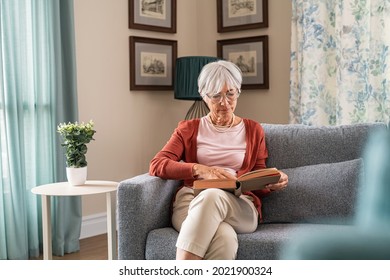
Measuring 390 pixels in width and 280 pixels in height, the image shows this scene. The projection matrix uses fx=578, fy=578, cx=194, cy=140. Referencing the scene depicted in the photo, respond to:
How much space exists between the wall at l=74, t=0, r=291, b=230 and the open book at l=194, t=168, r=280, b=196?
179cm

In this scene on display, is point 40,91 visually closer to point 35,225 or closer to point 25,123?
point 25,123

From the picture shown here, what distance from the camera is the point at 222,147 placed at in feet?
9.41

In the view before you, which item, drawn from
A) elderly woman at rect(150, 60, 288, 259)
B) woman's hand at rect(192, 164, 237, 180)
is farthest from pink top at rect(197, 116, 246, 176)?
woman's hand at rect(192, 164, 237, 180)

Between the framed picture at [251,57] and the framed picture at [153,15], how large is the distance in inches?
19.1

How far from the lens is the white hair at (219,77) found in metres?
2.87

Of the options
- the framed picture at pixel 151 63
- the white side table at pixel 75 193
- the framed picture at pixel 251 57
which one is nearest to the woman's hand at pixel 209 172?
the white side table at pixel 75 193

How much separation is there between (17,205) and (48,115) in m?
0.63

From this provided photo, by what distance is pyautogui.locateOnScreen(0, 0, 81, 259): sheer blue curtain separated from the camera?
3.52m

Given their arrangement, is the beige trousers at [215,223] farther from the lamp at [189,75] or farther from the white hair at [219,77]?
the lamp at [189,75]

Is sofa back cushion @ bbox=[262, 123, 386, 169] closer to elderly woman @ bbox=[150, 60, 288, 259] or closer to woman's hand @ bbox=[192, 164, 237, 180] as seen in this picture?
elderly woman @ bbox=[150, 60, 288, 259]

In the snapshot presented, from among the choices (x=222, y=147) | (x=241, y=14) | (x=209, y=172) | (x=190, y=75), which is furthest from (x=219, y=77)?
(x=241, y=14)

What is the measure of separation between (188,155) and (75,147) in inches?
25.9

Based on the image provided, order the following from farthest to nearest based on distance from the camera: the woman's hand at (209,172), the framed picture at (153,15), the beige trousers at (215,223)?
the framed picture at (153,15) < the woman's hand at (209,172) < the beige trousers at (215,223)

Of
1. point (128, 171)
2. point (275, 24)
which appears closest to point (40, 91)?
point (128, 171)
